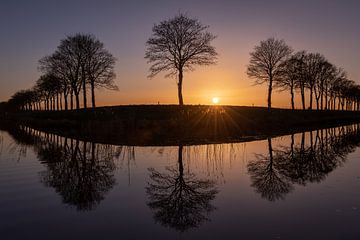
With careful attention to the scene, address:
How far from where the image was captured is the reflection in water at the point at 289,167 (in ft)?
32.8

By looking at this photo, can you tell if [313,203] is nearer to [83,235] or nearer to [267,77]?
[83,235]

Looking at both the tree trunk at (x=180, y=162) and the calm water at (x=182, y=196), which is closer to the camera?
the calm water at (x=182, y=196)

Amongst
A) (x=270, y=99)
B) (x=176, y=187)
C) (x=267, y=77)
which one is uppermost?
(x=267, y=77)

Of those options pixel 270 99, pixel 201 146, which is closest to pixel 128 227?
pixel 201 146

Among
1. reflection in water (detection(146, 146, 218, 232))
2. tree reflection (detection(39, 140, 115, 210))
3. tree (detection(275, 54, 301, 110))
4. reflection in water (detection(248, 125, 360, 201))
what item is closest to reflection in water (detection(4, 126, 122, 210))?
tree reflection (detection(39, 140, 115, 210))

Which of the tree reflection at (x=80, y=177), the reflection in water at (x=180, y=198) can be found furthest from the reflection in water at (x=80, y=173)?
the reflection in water at (x=180, y=198)

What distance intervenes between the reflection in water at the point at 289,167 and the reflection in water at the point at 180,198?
173 cm

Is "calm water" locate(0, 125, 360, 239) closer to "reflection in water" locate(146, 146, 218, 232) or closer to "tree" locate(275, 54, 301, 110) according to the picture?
"reflection in water" locate(146, 146, 218, 232)

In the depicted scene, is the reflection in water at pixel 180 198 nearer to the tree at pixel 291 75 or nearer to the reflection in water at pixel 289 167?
the reflection in water at pixel 289 167

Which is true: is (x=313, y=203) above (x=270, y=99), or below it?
below

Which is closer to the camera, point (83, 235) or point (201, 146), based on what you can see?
point (83, 235)

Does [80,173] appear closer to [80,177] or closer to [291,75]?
[80,177]

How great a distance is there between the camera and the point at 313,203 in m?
8.10

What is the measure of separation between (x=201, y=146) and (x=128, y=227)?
13164 millimetres
